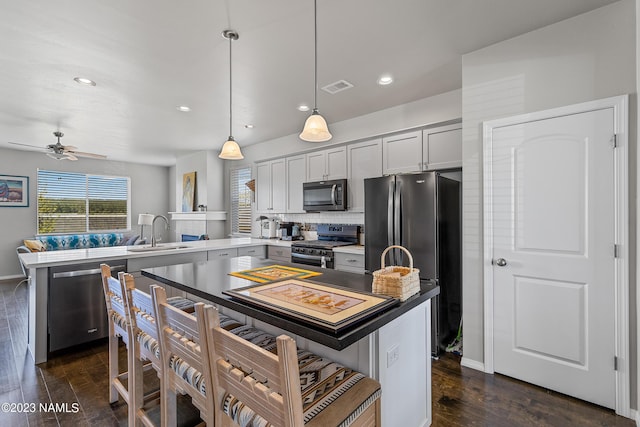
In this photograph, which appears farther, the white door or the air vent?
the air vent

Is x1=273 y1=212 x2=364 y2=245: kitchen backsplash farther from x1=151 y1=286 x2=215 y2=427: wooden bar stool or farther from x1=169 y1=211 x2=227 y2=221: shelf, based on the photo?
x1=151 y1=286 x2=215 y2=427: wooden bar stool

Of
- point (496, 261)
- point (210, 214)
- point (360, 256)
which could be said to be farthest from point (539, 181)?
point (210, 214)

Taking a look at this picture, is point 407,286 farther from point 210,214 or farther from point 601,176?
point 210,214

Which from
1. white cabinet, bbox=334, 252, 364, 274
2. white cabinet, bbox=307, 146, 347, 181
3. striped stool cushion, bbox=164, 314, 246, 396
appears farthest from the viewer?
white cabinet, bbox=307, 146, 347, 181

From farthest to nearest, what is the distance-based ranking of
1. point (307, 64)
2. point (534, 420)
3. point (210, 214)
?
1. point (210, 214)
2. point (307, 64)
3. point (534, 420)

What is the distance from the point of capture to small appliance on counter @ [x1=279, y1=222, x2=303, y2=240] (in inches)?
200

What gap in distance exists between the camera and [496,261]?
2475mm

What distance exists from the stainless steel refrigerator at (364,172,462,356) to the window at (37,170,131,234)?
7.31 m

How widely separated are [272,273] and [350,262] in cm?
188

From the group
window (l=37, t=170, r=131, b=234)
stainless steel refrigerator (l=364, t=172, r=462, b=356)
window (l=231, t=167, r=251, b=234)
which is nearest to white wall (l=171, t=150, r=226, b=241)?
window (l=231, t=167, r=251, b=234)

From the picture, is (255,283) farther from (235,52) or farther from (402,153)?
(402,153)

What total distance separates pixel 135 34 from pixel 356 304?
2544mm

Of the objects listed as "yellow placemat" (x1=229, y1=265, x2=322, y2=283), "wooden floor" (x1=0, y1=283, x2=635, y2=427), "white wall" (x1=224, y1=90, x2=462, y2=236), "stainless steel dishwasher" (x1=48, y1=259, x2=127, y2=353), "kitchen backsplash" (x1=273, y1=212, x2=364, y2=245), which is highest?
"white wall" (x1=224, y1=90, x2=462, y2=236)

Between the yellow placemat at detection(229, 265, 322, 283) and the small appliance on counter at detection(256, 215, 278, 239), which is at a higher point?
the small appliance on counter at detection(256, 215, 278, 239)
